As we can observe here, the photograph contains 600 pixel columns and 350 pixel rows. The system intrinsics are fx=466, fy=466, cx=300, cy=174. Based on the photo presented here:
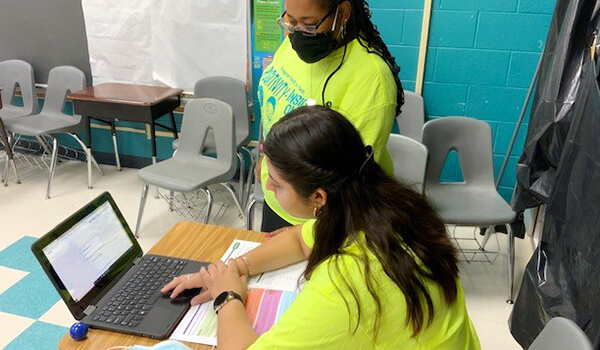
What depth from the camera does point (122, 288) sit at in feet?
3.59

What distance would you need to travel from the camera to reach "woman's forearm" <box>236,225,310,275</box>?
3.84 ft

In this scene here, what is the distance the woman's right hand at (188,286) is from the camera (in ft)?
3.47

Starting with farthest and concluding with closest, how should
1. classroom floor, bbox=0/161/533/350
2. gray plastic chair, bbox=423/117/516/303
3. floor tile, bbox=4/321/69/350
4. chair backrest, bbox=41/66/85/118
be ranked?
chair backrest, bbox=41/66/85/118 → gray plastic chair, bbox=423/117/516/303 → classroom floor, bbox=0/161/533/350 → floor tile, bbox=4/321/69/350

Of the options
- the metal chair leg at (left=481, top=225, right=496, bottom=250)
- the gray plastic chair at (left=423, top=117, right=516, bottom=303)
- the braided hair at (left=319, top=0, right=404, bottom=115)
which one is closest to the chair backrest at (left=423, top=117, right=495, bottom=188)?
the gray plastic chair at (left=423, top=117, right=516, bottom=303)

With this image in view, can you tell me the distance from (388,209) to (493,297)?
175 centimetres

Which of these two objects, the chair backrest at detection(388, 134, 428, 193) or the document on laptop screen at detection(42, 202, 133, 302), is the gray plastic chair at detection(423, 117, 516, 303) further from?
the document on laptop screen at detection(42, 202, 133, 302)

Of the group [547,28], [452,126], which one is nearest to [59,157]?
[452,126]

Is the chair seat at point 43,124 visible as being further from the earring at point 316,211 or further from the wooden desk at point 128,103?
the earring at point 316,211

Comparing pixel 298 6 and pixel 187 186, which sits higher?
pixel 298 6

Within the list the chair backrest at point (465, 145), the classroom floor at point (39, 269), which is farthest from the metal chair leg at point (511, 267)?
the chair backrest at point (465, 145)

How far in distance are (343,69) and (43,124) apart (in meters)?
2.89

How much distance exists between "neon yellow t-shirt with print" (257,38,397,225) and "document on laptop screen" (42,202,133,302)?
410mm

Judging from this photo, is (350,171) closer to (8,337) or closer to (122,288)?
(122,288)

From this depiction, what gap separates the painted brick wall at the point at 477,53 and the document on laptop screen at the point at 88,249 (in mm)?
2266
